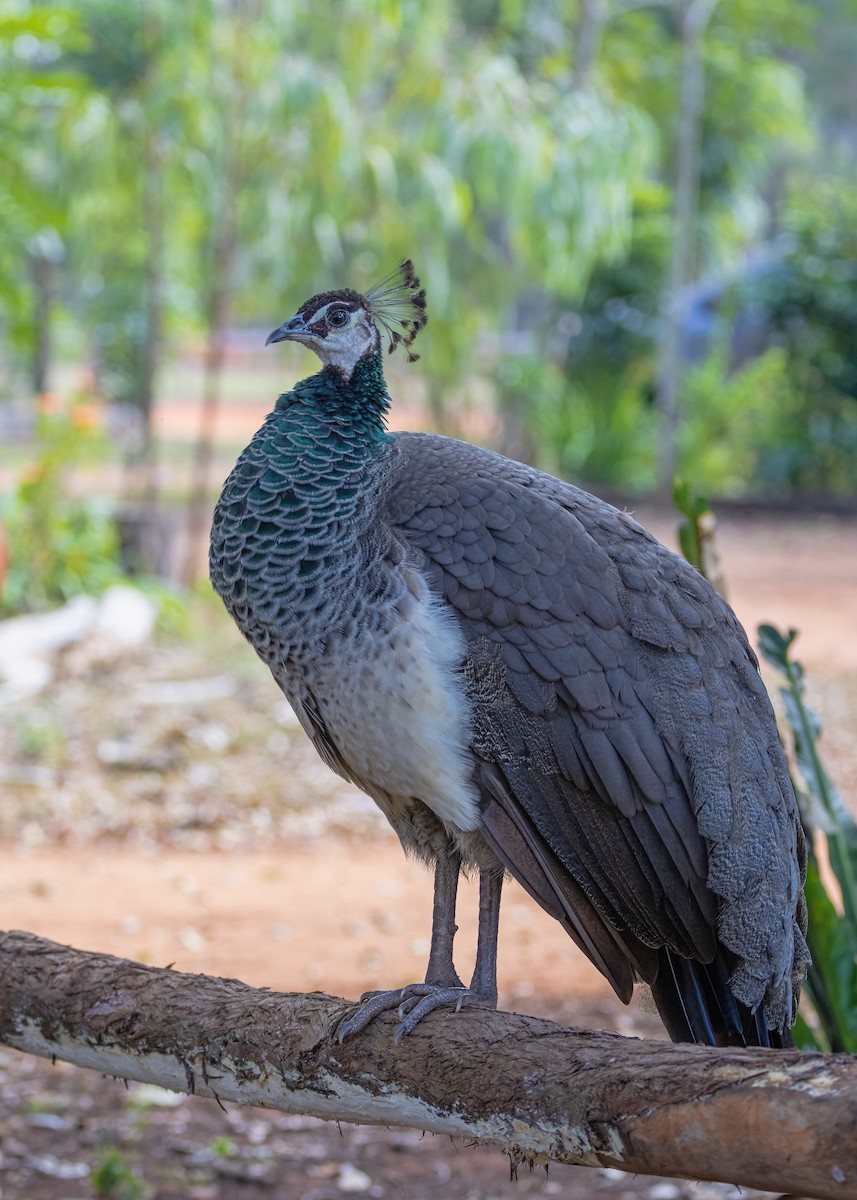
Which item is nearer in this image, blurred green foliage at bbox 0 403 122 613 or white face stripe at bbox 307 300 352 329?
white face stripe at bbox 307 300 352 329

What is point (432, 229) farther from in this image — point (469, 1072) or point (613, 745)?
point (469, 1072)

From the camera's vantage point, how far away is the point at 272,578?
103 inches

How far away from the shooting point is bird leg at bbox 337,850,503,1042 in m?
2.44

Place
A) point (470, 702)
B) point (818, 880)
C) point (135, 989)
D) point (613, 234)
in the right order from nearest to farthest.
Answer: point (470, 702), point (135, 989), point (818, 880), point (613, 234)

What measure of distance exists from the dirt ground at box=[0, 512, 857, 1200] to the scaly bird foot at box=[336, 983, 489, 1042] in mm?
821

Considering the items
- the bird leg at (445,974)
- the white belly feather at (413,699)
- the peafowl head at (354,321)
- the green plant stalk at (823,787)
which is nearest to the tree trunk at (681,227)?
the green plant stalk at (823,787)

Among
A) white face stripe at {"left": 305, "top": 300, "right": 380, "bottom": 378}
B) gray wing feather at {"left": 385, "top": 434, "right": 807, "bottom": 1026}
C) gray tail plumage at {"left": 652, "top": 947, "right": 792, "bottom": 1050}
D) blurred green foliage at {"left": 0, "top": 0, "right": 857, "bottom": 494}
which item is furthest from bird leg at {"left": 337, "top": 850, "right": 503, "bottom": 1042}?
blurred green foliage at {"left": 0, "top": 0, "right": 857, "bottom": 494}

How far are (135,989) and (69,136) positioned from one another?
29.5 feet

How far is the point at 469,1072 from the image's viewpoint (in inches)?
89.0

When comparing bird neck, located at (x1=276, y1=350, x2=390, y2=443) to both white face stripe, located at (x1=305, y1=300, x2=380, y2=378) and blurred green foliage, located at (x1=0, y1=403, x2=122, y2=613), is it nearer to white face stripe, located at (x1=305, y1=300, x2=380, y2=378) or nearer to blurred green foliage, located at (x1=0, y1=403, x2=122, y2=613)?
white face stripe, located at (x1=305, y1=300, x2=380, y2=378)

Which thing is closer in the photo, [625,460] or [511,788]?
[511,788]

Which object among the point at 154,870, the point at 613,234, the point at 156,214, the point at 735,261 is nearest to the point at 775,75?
the point at 735,261

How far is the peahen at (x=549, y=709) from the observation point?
2471mm

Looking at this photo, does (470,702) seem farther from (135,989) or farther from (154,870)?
(154,870)
